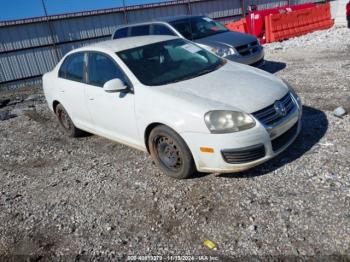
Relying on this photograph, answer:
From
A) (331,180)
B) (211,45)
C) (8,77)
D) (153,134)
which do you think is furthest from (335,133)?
(8,77)

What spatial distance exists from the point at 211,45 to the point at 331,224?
5957 millimetres

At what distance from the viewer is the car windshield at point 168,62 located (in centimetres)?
425

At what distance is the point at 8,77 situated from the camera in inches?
555

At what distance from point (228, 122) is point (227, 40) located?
17.6 feet

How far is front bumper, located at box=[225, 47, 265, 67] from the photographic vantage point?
7875 millimetres

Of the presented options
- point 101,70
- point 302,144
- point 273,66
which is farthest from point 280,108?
point 273,66

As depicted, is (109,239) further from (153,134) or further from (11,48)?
(11,48)

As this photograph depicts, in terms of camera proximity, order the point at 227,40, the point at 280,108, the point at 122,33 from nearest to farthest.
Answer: the point at 280,108 → the point at 227,40 → the point at 122,33

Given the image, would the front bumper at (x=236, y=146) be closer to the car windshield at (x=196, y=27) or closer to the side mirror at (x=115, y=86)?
the side mirror at (x=115, y=86)

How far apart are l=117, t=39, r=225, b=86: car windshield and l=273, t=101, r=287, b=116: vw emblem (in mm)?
1119

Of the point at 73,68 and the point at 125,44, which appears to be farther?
the point at 73,68

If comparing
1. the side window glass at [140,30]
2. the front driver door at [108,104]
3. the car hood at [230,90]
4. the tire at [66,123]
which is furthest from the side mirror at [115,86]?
the side window glass at [140,30]

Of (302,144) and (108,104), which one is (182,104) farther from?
(302,144)

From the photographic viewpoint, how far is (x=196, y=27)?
9016 mm
